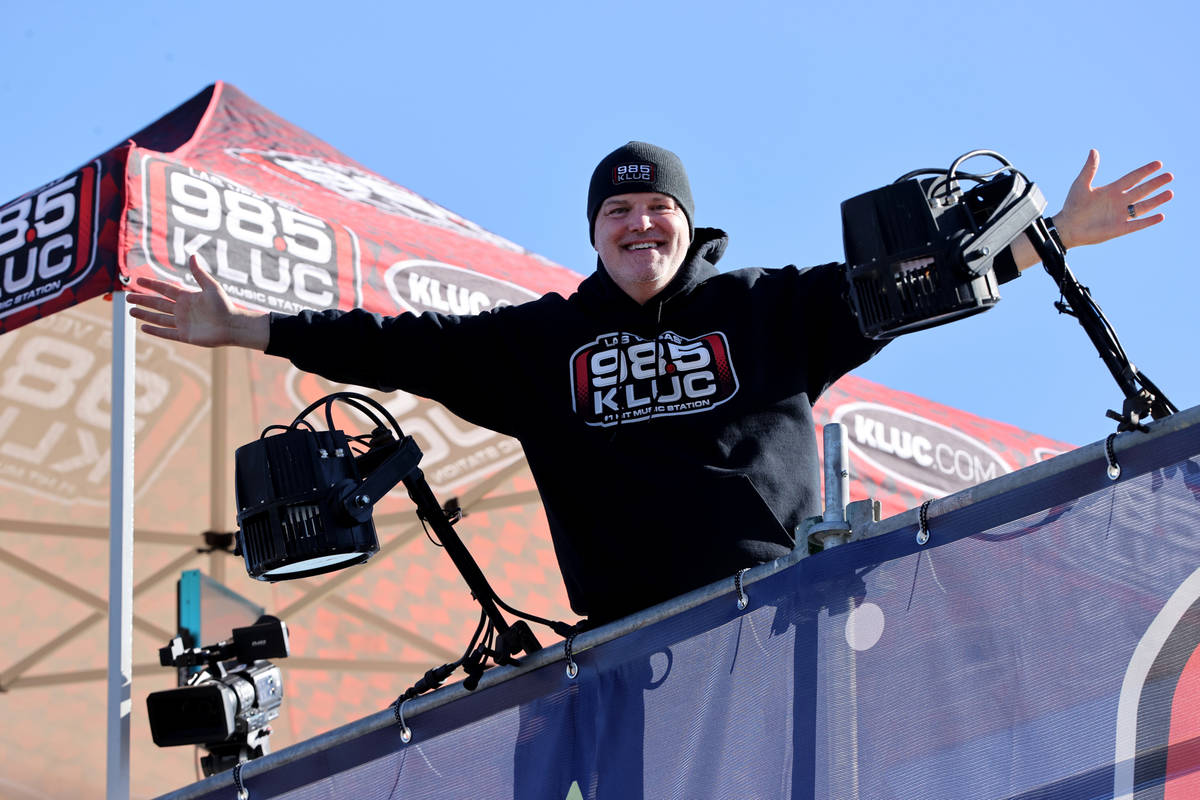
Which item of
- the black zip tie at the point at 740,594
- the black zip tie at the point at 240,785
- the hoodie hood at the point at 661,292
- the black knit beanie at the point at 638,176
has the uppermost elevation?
the black knit beanie at the point at 638,176

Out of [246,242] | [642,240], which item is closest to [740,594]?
[642,240]

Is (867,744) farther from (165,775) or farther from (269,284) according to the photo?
(165,775)

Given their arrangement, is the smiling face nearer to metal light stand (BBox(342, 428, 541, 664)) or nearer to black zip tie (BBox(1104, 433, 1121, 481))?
metal light stand (BBox(342, 428, 541, 664))

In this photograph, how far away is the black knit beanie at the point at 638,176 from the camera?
10.0 feet

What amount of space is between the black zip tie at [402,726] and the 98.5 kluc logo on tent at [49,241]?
177 centimetres

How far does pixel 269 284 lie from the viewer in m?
4.16

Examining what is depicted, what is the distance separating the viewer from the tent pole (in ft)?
18.7

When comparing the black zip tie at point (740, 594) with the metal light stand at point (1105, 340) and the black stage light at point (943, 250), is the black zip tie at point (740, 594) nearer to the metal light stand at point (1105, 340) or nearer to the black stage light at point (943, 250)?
the black stage light at point (943, 250)

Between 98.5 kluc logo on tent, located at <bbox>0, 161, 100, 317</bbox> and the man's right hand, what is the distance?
0.93 m

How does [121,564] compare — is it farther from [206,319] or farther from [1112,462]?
[1112,462]

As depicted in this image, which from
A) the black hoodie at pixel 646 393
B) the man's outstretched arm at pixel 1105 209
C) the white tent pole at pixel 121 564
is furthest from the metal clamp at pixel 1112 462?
the white tent pole at pixel 121 564

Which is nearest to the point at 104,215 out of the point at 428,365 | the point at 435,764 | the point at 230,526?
the point at 428,365

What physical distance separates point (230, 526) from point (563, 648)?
3.78 m

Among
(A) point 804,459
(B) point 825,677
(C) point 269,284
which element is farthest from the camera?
(C) point 269,284
